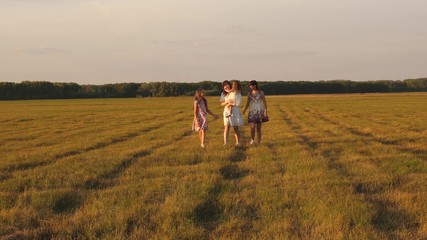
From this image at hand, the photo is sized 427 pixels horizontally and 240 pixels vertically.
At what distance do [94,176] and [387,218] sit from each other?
5604mm

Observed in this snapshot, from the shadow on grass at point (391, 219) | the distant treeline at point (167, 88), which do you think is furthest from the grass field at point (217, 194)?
the distant treeline at point (167, 88)

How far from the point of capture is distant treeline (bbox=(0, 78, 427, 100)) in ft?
354

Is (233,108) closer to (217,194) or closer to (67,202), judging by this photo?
(217,194)

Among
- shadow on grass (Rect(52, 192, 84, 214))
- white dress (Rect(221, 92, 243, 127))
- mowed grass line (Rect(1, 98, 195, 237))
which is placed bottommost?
mowed grass line (Rect(1, 98, 195, 237))

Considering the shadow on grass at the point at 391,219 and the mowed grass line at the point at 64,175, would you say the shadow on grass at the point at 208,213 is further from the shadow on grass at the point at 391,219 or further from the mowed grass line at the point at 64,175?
the mowed grass line at the point at 64,175

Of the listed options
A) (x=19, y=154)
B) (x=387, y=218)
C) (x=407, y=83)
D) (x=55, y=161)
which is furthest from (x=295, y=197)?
(x=407, y=83)

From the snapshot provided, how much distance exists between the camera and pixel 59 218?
240 inches

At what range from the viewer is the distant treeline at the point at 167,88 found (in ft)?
354

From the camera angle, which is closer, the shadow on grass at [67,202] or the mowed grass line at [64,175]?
the shadow on grass at [67,202]

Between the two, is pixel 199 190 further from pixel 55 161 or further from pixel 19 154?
pixel 19 154

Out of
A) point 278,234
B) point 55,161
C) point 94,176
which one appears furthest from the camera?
point 55,161

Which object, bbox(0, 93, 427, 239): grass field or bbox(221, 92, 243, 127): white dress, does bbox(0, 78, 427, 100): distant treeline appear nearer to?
bbox(221, 92, 243, 127): white dress

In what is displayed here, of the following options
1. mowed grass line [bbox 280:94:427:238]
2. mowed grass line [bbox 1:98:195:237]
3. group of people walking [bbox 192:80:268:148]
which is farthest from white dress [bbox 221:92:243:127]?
mowed grass line [bbox 1:98:195:237]

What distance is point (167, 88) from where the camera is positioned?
115 meters
